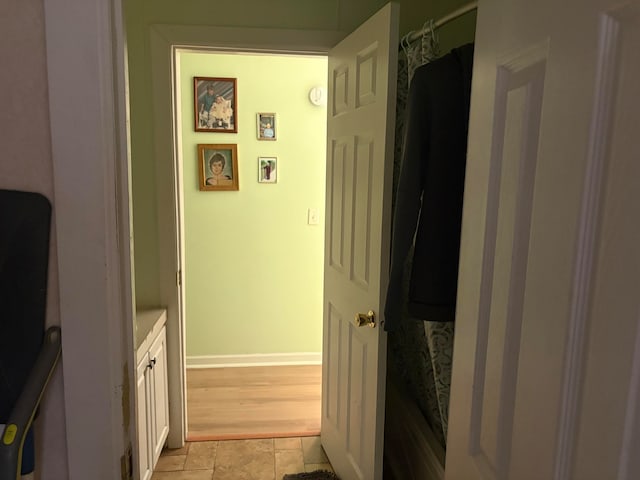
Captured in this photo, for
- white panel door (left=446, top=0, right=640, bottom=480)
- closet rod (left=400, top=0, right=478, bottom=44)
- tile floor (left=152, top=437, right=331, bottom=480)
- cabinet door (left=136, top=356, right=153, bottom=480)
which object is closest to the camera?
white panel door (left=446, top=0, right=640, bottom=480)

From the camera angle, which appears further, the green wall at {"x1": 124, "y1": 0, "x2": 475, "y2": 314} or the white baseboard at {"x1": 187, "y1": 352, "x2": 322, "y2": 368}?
the white baseboard at {"x1": 187, "y1": 352, "x2": 322, "y2": 368}

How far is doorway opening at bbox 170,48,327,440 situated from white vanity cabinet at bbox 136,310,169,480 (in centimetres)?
73

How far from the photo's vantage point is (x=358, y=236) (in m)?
1.81

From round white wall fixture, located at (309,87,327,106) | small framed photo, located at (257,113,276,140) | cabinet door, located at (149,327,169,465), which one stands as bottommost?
cabinet door, located at (149,327,169,465)

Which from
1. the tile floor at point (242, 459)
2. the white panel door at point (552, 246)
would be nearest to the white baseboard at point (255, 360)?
the tile floor at point (242, 459)

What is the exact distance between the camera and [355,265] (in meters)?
1.85

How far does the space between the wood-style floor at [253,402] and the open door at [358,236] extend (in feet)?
1.54

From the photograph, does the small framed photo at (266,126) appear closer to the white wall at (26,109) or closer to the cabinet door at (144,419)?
the cabinet door at (144,419)

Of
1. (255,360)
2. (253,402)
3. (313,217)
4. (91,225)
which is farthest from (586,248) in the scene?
(255,360)

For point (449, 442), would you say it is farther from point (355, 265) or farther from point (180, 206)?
point (180, 206)

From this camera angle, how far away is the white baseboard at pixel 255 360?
3439 mm

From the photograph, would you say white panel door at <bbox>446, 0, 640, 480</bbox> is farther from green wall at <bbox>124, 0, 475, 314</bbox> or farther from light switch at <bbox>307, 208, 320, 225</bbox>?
light switch at <bbox>307, 208, 320, 225</bbox>

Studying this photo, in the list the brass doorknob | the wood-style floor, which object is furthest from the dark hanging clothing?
the wood-style floor

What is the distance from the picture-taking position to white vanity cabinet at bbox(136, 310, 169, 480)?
1.90m
